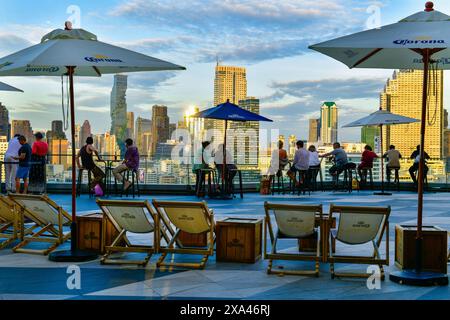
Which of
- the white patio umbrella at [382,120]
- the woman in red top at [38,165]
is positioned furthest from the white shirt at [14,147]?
the white patio umbrella at [382,120]

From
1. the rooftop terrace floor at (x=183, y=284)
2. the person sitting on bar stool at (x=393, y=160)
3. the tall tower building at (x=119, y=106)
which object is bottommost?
the rooftop terrace floor at (x=183, y=284)

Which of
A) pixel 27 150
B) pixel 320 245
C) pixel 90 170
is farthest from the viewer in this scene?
pixel 90 170

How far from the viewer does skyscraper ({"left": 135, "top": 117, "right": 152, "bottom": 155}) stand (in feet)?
67.4

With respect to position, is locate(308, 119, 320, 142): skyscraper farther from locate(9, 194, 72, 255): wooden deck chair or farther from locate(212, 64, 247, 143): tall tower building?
locate(9, 194, 72, 255): wooden deck chair

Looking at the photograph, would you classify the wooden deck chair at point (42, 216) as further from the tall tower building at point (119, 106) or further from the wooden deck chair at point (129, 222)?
the tall tower building at point (119, 106)

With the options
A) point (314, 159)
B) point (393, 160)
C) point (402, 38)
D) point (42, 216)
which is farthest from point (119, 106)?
point (402, 38)

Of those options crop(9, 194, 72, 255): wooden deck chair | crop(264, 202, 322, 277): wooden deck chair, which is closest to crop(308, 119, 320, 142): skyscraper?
crop(9, 194, 72, 255): wooden deck chair

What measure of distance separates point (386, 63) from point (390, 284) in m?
2.79

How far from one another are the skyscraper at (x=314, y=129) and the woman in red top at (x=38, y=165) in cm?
1061

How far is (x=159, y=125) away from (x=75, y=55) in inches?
794

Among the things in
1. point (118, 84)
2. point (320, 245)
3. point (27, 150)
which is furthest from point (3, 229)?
point (118, 84)

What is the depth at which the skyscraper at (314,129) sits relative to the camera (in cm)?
2454
